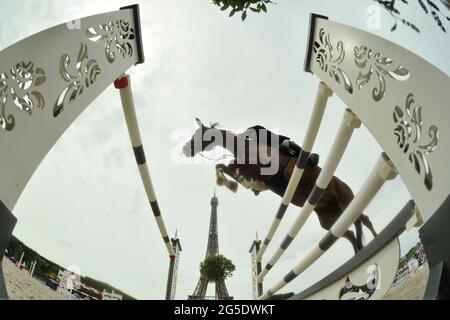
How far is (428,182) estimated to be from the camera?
936mm

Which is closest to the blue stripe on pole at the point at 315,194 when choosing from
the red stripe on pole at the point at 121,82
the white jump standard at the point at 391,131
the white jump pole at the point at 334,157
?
the white jump pole at the point at 334,157

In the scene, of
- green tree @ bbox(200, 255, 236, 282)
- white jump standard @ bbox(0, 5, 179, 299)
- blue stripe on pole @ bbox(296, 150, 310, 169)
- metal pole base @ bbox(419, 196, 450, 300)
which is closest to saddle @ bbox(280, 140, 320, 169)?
blue stripe on pole @ bbox(296, 150, 310, 169)

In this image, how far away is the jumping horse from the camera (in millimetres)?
3848

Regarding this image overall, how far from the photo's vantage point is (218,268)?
53.2 feet

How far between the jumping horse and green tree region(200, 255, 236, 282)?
42.4ft

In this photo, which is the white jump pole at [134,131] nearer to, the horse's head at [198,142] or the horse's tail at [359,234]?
the horse's head at [198,142]

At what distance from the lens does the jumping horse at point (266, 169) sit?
3.85 m

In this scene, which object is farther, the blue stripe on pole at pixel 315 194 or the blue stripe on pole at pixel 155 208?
the blue stripe on pole at pixel 155 208

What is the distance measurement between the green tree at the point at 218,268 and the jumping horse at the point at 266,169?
12.9m

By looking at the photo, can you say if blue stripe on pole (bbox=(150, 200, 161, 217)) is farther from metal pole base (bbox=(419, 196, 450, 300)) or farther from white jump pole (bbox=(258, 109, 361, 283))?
metal pole base (bbox=(419, 196, 450, 300))

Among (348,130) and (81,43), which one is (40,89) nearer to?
(81,43)

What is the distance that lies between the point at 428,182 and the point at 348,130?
4.25 feet
